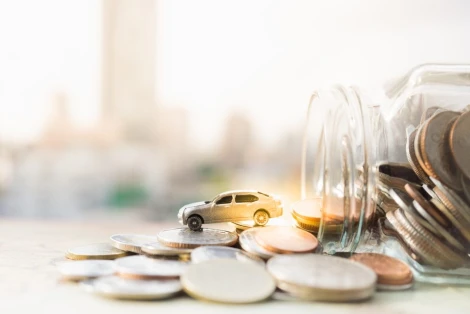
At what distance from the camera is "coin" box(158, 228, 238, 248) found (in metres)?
0.80

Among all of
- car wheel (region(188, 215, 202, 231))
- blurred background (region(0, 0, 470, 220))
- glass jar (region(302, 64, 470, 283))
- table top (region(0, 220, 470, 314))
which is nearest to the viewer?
table top (region(0, 220, 470, 314))

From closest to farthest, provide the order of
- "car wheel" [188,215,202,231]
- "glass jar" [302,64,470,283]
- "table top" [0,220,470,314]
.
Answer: "table top" [0,220,470,314] → "glass jar" [302,64,470,283] → "car wheel" [188,215,202,231]

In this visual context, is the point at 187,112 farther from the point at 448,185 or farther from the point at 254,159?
the point at 448,185

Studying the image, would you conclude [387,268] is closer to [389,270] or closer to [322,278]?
[389,270]

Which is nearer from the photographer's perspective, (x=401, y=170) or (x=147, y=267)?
(x=147, y=267)

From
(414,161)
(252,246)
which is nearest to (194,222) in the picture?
(252,246)

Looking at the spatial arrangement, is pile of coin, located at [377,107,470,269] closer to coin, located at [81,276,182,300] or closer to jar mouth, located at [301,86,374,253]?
jar mouth, located at [301,86,374,253]

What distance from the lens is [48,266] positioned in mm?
804

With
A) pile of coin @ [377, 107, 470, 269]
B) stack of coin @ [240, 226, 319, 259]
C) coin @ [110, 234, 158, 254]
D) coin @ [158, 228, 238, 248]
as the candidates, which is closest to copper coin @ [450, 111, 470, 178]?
pile of coin @ [377, 107, 470, 269]

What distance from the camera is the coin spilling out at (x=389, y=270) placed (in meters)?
0.73

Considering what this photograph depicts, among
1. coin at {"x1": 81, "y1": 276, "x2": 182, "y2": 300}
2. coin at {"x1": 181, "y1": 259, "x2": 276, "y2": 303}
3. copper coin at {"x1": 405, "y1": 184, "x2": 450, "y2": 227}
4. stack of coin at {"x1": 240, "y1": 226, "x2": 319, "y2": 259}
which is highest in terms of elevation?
copper coin at {"x1": 405, "y1": 184, "x2": 450, "y2": 227}

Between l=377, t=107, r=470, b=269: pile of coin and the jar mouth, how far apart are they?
1.9 inches

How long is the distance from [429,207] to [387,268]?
10 centimetres

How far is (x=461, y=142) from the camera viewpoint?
0.76m
